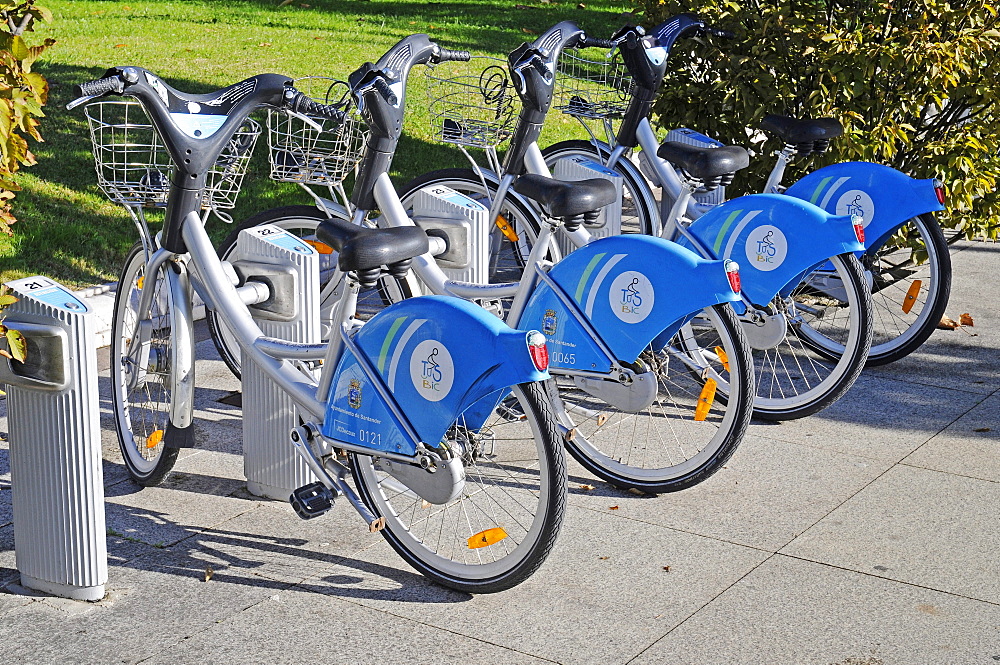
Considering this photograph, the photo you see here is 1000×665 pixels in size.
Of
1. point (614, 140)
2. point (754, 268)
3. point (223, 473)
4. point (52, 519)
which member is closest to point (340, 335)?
point (52, 519)

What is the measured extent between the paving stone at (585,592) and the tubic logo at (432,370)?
27.9 inches

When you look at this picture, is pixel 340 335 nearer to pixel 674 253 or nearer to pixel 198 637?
pixel 198 637

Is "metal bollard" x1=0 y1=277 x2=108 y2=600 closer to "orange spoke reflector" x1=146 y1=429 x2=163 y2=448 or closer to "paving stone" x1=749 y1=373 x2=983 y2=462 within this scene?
"orange spoke reflector" x1=146 y1=429 x2=163 y2=448

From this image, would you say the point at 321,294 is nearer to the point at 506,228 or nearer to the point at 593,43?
the point at 506,228

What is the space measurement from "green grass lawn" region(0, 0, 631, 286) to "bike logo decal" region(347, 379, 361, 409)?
12.0 ft

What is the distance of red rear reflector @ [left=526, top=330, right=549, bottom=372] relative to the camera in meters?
3.35

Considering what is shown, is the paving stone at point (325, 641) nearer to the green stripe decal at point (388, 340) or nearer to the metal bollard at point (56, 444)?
the metal bollard at point (56, 444)

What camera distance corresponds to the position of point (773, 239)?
15.8 feet

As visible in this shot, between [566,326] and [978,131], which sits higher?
[978,131]

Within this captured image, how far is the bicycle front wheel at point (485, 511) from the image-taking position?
11.5 ft

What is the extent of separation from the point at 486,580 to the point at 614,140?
10.9ft

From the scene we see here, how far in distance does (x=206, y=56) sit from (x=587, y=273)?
8.34 meters

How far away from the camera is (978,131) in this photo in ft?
20.8

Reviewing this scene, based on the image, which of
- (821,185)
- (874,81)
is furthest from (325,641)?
(874,81)
